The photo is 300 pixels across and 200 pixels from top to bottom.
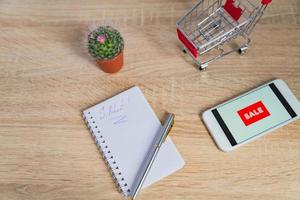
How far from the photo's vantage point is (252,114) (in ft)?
2.25

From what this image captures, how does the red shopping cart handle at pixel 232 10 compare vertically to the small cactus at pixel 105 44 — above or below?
above

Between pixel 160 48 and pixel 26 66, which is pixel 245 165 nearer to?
pixel 160 48

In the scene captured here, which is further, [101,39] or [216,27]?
[216,27]

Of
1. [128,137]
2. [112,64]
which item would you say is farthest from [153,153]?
[112,64]

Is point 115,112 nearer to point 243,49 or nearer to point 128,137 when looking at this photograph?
point 128,137

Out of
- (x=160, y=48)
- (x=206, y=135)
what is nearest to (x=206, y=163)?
(x=206, y=135)

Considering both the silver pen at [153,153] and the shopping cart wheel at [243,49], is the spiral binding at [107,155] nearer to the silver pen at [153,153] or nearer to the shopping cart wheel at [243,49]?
the silver pen at [153,153]

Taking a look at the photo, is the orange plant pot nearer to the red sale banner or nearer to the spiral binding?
the spiral binding

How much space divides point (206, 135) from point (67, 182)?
28 centimetres

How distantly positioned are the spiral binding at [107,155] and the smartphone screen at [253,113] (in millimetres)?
216

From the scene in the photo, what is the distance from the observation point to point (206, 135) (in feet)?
2.24

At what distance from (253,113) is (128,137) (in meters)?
0.25

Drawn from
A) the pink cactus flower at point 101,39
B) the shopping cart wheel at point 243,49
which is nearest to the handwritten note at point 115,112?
the pink cactus flower at point 101,39

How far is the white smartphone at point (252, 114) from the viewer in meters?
0.67
